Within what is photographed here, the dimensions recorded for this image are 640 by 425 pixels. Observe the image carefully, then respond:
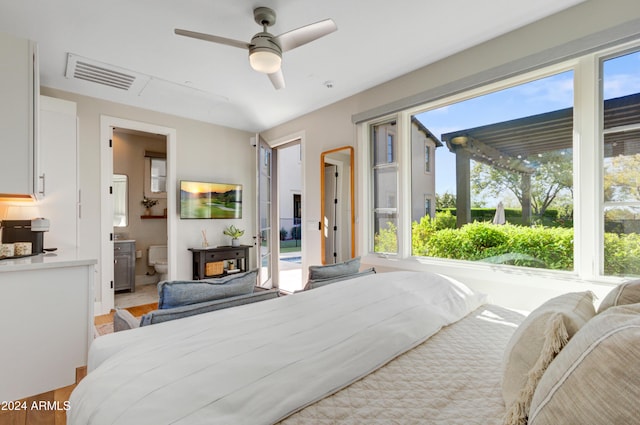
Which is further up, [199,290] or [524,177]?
[524,177]

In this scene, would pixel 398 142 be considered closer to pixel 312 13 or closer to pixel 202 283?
pixel 312 13

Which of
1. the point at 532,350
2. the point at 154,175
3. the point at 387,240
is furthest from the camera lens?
the point at 154,175

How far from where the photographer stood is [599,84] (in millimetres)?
1986

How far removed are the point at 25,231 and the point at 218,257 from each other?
222 centimetres

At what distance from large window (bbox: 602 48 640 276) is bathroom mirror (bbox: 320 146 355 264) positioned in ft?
7.26

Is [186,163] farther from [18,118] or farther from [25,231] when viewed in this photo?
[18,118]

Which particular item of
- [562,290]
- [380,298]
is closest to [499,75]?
[562,290]

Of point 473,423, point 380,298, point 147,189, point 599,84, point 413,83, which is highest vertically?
point 413,83

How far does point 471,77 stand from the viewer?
2.51 metres

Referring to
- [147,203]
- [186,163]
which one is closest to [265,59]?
[186,163]

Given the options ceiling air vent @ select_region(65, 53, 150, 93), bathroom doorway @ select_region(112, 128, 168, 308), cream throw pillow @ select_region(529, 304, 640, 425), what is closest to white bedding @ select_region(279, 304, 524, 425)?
cream throw pillow @ select_region(529, 304, 640, 425)

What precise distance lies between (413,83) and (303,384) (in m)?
2.94

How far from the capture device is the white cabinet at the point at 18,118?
2.06 meters

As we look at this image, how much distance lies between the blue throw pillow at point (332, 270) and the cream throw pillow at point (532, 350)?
1217 mm
